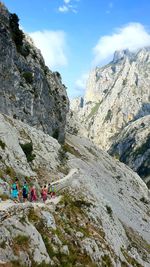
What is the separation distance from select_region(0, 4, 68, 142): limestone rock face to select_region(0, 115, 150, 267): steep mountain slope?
14143mm

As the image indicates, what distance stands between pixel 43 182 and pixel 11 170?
8.47 m

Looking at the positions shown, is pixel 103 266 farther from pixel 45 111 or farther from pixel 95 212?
pixel 45 111

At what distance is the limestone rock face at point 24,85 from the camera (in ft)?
251

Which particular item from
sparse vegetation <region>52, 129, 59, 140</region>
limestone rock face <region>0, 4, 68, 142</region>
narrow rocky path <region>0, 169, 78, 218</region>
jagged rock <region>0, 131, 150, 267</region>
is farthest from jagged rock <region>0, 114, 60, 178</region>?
sparse vegetation <region>52, 129, 59, 140</region>

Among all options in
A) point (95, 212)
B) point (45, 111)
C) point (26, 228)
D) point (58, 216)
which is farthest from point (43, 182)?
point (45, 111)

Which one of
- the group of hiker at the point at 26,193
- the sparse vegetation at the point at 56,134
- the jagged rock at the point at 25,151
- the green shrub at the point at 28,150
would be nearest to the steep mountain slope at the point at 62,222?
the jagged rock at the point at 25,151

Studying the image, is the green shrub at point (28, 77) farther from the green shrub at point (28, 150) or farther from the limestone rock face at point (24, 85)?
the green shrub at point (28, 150)

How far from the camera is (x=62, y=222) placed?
34.4 metres

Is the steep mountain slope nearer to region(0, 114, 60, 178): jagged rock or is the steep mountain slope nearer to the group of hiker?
region(0, 114, 60, 178): jagged rock

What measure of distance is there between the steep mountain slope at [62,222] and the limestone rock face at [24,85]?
1414cm

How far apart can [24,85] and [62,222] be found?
5169cm

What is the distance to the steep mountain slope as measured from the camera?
26.3m

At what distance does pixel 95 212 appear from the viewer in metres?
43.7

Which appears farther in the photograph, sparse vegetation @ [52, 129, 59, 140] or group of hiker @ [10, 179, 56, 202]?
sparse vegetation @ [52, 129, 59, 140]
